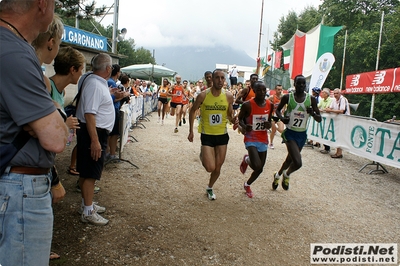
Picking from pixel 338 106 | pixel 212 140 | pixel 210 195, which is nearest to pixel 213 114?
pixel 212 140

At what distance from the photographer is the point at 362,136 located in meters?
8.45

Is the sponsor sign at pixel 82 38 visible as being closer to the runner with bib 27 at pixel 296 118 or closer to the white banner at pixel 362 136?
the runner with bib 27 at pixel 296 118

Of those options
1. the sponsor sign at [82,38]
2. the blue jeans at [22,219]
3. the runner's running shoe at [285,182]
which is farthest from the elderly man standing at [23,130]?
the sponsor sign at [82,38]

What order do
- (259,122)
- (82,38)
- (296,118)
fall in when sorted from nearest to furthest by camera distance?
(259,122), (296,118), (82,38)

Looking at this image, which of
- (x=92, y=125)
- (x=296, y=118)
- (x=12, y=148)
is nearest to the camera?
(x=12, y=148)

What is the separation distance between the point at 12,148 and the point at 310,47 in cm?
1752

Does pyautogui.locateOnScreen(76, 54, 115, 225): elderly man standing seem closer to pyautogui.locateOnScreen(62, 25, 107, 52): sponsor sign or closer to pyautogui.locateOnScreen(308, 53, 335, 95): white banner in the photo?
pyautogui.locateOnScreen(62, 25, 107, 52): sponsor sign

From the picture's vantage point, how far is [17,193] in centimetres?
148

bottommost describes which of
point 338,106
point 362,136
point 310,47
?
point 362,136

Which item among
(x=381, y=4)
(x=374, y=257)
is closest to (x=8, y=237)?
(x=374, y=257)

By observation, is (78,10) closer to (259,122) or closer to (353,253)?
(259,122)

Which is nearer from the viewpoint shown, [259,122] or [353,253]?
[353,253]

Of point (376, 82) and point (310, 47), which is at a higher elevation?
point (310, 47)

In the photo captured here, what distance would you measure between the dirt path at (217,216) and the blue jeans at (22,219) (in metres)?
1.65
